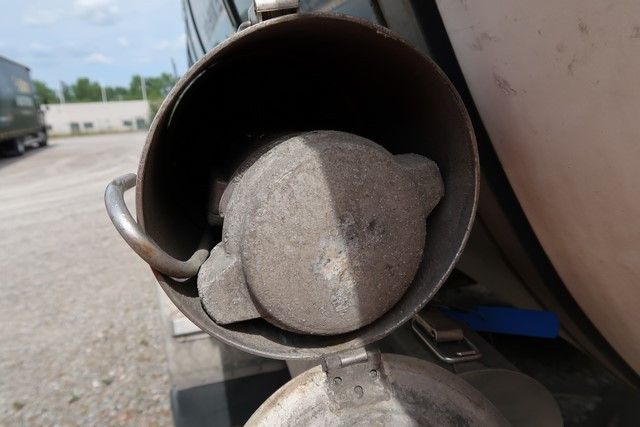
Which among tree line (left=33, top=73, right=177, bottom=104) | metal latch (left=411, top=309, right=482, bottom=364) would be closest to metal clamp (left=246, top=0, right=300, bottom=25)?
metal latch (left=411, top=309, right=482, bottom=364)

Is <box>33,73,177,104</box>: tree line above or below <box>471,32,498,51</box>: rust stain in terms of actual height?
below

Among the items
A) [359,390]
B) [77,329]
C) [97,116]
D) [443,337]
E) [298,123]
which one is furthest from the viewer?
[97,116]

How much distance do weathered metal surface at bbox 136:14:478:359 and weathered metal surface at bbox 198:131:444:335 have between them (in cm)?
7

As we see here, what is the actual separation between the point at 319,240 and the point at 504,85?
0.50 meters

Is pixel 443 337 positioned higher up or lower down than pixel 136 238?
lower down

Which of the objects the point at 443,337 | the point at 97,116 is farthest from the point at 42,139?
the point at 97,116

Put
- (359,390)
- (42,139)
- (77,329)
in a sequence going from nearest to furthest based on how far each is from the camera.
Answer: (359,390)
(77,329)
(42,139)

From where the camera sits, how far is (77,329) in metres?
3.37

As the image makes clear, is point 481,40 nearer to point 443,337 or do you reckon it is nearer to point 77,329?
point 443,337

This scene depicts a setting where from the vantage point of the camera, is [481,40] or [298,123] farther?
[298,123]

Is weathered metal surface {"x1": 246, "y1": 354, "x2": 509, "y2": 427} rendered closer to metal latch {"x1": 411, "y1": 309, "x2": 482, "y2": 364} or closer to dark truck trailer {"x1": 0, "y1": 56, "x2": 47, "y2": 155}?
metal latch {"x1": 411, "y1": 309, "x2": 482, "y2": 364}

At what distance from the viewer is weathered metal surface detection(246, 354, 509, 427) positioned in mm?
1043

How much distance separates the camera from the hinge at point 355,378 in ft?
3.46

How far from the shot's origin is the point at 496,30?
1055 mm
